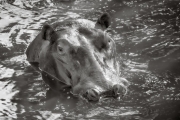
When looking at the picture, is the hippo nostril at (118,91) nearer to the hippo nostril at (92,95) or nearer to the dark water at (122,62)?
the dark water at (122,62)

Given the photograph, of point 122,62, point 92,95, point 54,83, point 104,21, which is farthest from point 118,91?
point 104,21

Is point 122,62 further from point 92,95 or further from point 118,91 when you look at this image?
point 92,95

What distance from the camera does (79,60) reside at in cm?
764

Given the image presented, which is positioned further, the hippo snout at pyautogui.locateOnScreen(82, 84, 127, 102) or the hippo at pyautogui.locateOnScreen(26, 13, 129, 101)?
the hippo at pyautogui.locateOnScreen(26, 13, 129, 101)

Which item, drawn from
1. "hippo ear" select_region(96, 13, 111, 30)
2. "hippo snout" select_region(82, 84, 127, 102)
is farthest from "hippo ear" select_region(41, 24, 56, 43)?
"hippo snout" select_region(82, 84, 127, 102)

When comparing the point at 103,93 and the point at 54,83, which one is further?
the point at 54,83

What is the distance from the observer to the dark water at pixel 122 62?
22.9ft

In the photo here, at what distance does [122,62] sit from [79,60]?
1.33m

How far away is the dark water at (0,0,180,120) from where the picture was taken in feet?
22.9

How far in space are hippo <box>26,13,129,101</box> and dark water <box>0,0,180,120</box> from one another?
217 mm

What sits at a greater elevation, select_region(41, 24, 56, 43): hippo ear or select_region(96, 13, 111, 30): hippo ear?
select_region(96, 13, 111, 30): hippo ear

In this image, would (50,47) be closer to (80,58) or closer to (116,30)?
(80,58)

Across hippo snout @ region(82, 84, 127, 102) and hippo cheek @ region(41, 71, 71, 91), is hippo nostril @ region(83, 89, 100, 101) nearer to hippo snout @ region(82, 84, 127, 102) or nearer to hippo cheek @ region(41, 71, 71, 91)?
hippo snout @ region(82, 84, 127, 102)

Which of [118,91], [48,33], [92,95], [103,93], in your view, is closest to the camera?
[92,95]
